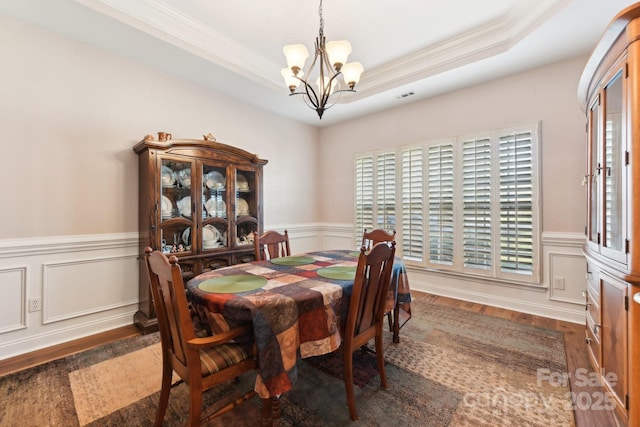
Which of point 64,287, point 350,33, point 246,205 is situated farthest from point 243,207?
point 350,33

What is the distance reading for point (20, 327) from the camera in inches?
86.0

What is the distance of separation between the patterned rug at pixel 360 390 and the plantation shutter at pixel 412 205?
1.53 meters

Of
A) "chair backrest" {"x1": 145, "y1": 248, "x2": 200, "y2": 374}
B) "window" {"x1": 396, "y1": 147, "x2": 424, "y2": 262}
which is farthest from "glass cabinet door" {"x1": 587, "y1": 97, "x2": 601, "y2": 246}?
"chair backrest" {"x1": 145, "y1": 248, "x2": 200, "y2": 374}

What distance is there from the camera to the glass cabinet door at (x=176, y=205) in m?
2.69

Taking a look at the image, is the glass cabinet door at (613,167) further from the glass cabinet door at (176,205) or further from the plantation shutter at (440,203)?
the glass cabinet door at (176,205)

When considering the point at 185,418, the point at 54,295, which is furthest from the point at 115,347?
the point at 185,418

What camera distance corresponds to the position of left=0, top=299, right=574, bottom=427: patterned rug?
1.50m

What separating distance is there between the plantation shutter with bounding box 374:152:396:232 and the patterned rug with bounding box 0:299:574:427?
6.38 ft

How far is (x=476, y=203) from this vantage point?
3.26 metres

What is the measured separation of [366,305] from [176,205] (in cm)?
220

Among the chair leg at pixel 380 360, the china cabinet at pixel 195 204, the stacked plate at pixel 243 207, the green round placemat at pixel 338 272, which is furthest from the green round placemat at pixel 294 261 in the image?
the stacked plate at pixel 243 207

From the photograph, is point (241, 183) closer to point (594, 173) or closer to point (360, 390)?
point (360, 390)

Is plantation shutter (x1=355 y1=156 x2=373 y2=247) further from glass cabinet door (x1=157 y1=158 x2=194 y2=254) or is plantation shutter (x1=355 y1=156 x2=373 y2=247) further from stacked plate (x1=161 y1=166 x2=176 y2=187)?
stacked plate (x1=161 y1=166 x2=176 y2=187)

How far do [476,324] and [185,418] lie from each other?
8.36ft
